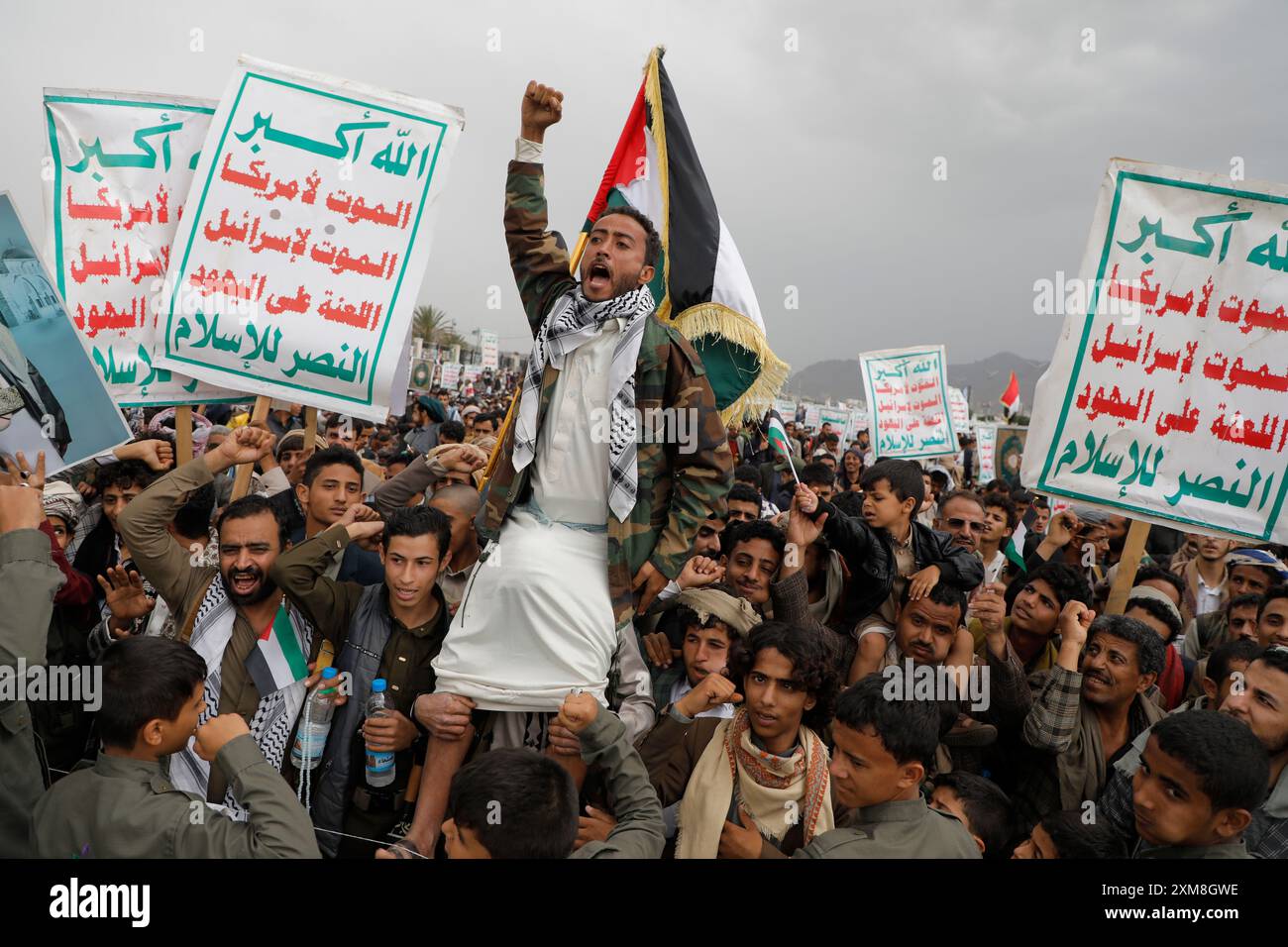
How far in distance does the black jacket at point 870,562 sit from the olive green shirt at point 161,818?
243cm

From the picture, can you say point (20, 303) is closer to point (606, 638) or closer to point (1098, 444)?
point (606, 638)

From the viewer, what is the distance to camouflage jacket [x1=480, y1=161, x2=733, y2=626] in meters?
2.83

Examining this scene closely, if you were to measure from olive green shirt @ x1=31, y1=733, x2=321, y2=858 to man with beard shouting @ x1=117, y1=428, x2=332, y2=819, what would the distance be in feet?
2.35

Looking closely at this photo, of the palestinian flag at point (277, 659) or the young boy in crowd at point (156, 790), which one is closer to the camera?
the young boy in crowd at point (156, 790)

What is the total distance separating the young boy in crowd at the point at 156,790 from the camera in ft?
6.73

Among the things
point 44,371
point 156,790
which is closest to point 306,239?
point 44,371

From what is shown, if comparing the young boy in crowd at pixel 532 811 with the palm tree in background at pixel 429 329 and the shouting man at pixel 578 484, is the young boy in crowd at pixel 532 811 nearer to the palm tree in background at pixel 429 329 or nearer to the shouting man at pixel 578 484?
the shouting man at pixel 578 484

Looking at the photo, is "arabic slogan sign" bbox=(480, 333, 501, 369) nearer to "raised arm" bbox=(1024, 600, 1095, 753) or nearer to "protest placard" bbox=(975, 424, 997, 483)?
"protest placard" bbox=(975, 424, 997, 483)

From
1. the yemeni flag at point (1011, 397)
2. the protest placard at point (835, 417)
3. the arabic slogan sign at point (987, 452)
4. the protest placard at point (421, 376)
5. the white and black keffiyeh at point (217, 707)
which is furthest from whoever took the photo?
the protest placard at point (835, 417)

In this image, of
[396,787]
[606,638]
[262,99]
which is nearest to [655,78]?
[262,99]

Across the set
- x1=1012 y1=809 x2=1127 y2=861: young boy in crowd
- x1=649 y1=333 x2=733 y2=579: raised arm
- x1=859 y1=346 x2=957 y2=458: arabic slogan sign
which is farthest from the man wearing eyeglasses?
x1=859 y1=346 x2=957 y2=458: arabic slogan sign

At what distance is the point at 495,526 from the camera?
289 cm

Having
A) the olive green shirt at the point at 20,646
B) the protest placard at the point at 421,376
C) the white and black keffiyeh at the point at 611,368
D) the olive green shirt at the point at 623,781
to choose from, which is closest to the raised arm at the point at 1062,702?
the olive green shirt at the point at 623,781

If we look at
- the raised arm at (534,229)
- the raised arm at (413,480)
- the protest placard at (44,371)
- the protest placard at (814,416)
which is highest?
the raised arm at (534,229)
